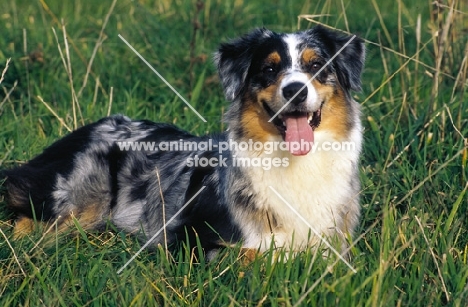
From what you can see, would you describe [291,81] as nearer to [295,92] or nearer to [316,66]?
[295,92]

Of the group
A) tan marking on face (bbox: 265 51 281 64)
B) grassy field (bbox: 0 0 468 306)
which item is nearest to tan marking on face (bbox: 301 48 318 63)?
tan marking on face (bbox: 265 51 281 64)

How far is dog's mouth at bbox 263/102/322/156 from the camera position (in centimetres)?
448

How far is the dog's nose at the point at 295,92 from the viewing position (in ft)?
14.2

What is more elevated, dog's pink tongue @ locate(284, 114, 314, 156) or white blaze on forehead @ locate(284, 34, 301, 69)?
white blaze on forehead @ locate(284, 34, 301, 69)

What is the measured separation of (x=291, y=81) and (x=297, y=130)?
0.30 metres

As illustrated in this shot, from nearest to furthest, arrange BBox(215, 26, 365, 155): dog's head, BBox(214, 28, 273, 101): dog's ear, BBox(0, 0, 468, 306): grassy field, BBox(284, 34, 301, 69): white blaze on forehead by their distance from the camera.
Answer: BBox(0, 0, 468, 306): grassy field < BBox(215, 26, 365, 155): dog's head < BBox(284, 34, 301, 69): white blaze on forehead < BBox(214, 28, 273, 101): dog's ear

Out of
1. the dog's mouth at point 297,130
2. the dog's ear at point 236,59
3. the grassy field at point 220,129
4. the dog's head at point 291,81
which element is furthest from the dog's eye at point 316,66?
the grassy field at point 220,129

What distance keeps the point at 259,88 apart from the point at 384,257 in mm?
1304

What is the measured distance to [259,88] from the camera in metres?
4.68

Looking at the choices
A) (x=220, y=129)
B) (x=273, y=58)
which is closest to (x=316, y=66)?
(x=273, y=58)

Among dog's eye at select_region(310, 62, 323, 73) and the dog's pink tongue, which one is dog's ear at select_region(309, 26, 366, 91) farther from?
the dog's pink tongue

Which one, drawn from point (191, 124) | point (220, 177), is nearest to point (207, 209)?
point (220, 177)

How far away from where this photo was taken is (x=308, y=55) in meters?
4.65

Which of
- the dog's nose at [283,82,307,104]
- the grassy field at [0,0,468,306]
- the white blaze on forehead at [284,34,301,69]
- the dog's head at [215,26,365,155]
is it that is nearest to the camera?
the grassy field at [0,0,468,306]
